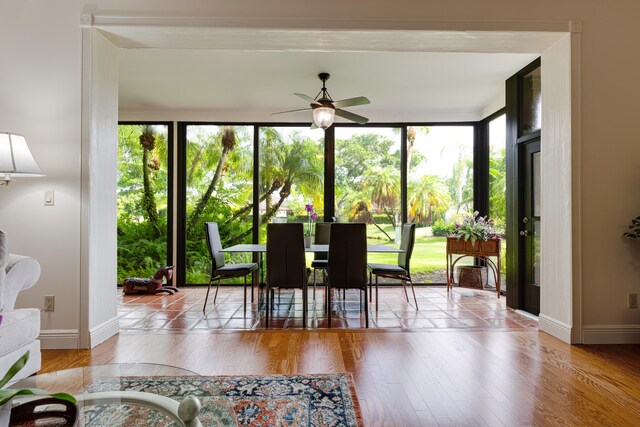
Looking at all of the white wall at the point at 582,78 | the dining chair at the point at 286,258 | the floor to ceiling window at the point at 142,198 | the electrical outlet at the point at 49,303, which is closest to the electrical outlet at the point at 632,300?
the white wall at the point at 582,78

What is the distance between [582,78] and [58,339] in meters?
4.49

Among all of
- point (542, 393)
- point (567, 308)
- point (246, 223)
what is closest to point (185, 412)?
point (542, 393)

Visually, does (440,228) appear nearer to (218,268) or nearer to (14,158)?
(218,268)

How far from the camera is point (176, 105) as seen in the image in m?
5.71

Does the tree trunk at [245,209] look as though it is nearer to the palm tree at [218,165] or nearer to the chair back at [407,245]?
the palm tree at [218,165]

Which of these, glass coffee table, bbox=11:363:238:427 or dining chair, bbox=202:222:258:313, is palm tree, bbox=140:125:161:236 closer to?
dining chair, bbox=202:222:258:313

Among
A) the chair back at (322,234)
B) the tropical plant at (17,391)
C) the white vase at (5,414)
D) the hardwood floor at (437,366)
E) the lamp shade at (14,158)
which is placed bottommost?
the hardwood floor at (437,366)

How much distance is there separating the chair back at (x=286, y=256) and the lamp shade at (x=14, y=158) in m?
1.84

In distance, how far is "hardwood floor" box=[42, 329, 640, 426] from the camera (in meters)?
1.97

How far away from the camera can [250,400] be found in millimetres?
2092

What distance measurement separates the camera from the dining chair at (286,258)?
12.1 ft

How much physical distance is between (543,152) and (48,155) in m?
4.04

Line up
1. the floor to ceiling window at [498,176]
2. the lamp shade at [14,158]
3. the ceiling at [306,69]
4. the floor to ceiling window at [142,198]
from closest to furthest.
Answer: the lamp shade at [14,158] < the ceiling at [306,69] < the floor to ceiling window at [498,176] < the floor to ceiling window at [142,198]

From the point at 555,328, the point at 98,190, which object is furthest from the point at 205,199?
the point at 555,328
